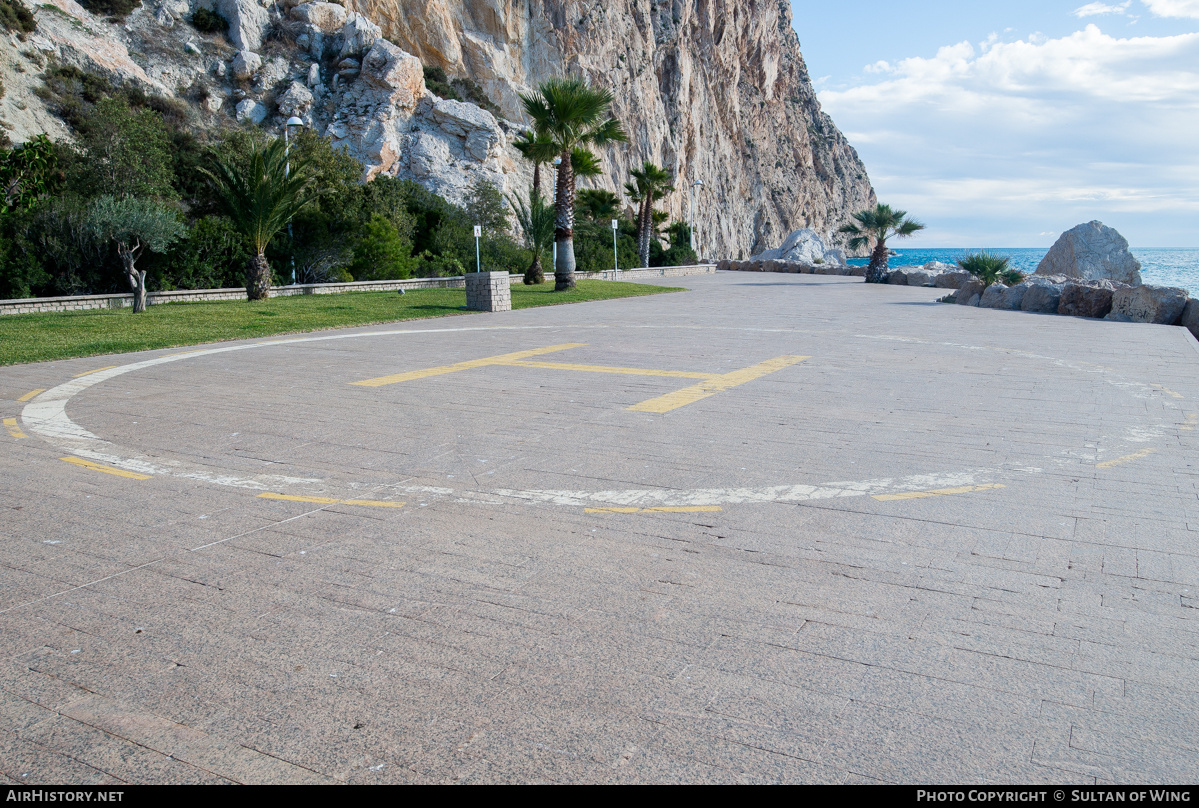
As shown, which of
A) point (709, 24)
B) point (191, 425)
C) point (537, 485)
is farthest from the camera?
point (709, 24)

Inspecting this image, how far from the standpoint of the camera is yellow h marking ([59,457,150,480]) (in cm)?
564

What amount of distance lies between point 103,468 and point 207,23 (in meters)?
47.4

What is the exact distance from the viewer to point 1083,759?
2504 mm

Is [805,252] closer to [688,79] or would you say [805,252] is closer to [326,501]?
[688,79]

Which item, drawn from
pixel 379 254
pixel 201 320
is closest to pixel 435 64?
pixel 379 254

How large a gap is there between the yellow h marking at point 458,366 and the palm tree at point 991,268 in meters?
25.2

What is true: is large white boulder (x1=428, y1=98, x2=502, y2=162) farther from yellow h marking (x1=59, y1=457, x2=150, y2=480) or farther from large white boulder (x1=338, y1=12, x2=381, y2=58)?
yellow h marking (x1=59, y1=457, x2=150, y2=480)

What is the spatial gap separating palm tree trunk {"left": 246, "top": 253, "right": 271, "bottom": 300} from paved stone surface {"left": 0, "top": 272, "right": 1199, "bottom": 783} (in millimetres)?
15117

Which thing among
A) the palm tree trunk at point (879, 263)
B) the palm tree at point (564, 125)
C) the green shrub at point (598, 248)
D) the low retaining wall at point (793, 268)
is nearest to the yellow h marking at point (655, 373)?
the palm tree at point (564, 125)

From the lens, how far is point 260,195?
72.0ft

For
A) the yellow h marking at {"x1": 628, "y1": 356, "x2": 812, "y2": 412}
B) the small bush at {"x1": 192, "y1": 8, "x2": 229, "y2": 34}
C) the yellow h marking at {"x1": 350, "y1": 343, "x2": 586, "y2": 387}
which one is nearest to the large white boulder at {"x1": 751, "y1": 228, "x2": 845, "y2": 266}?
the small bush at {"x1": 192, "y1": 8, "x2": 229, "y2": 34}
